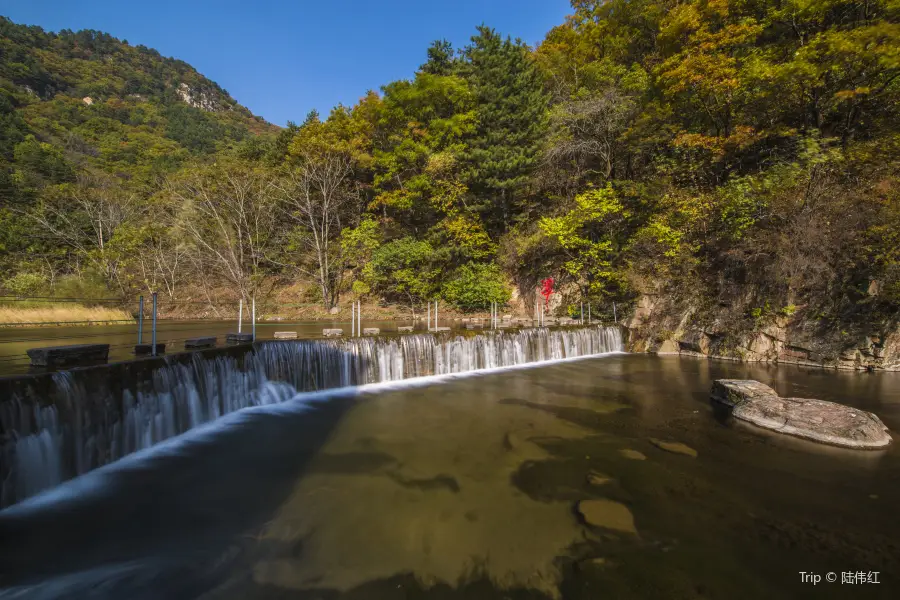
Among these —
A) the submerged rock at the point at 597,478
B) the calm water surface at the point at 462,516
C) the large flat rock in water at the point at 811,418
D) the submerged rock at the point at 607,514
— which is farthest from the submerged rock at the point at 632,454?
the large flat rock in water at the point at 811,418

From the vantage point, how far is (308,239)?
26703mm

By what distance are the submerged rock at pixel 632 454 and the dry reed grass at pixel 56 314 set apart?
1533 cm

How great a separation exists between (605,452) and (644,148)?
18.8 meters

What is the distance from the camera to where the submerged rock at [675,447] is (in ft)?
19.7

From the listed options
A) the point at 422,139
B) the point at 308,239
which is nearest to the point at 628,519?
the point at 422,139

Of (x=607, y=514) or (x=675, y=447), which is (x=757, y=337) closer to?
(x=675, y=447)

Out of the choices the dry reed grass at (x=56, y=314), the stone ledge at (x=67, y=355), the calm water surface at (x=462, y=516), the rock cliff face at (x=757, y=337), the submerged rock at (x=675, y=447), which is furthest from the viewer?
the dry reed grass at (x=56, y=314)

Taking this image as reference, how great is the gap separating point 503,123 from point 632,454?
20.9 m

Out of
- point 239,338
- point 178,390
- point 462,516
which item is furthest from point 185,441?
point 462,516

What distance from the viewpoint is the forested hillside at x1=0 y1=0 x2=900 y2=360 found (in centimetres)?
1298

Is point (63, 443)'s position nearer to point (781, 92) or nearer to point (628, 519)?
point (628, 519)

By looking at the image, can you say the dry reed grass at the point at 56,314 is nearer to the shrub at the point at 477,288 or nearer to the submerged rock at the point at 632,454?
the submerged rock at the point at 632,454

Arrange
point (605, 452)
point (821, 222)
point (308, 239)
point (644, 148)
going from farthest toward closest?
point (308, 239), point (644, 148), point (821, 222), point (605, 452)

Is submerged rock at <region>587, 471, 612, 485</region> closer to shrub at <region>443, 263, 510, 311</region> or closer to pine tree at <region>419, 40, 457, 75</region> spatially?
shrub at <region>443, 263, 510, 311</region>
